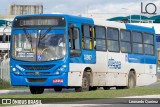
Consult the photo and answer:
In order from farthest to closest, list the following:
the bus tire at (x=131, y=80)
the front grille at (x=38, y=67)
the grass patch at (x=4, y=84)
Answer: the grass patch at (x=4, y=84) → the bus tire at (x=131, y=80) → the front grille at (x=38, y=67)

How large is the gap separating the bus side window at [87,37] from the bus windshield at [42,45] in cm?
151

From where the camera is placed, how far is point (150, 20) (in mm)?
100188

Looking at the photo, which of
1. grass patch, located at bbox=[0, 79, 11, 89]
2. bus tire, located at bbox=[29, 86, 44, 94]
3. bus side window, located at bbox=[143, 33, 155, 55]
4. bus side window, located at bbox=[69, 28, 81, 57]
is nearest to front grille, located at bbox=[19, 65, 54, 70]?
bus side window, located at bbox=[69, 28, 81, 57]

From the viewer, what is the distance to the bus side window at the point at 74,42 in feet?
78.0

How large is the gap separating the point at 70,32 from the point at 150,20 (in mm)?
77622

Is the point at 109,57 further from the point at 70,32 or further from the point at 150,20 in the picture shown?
the point at 150,20

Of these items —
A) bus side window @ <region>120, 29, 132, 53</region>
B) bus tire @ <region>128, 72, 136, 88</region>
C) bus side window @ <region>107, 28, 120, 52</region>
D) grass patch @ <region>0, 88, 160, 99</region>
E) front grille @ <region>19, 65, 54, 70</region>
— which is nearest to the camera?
grass patch @ <region>0, 88, 160, 99</region>

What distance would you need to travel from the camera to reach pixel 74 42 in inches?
945

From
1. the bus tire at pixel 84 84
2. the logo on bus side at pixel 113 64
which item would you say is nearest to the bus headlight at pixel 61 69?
the bus tire at pixel 84 84

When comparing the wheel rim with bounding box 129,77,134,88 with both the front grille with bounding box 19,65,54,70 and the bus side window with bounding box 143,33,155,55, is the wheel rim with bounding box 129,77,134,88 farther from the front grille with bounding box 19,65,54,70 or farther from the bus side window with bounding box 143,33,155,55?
the front grille with bounding box 19,65,54,70

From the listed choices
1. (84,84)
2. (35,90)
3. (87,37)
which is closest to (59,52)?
(87,37)

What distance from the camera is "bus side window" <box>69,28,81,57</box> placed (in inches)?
936

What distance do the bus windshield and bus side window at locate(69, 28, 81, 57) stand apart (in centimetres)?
39

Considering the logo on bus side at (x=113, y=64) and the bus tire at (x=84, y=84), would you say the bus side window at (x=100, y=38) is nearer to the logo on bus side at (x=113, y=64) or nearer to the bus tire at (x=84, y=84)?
the logo on bus side at (x=113, y=64)
